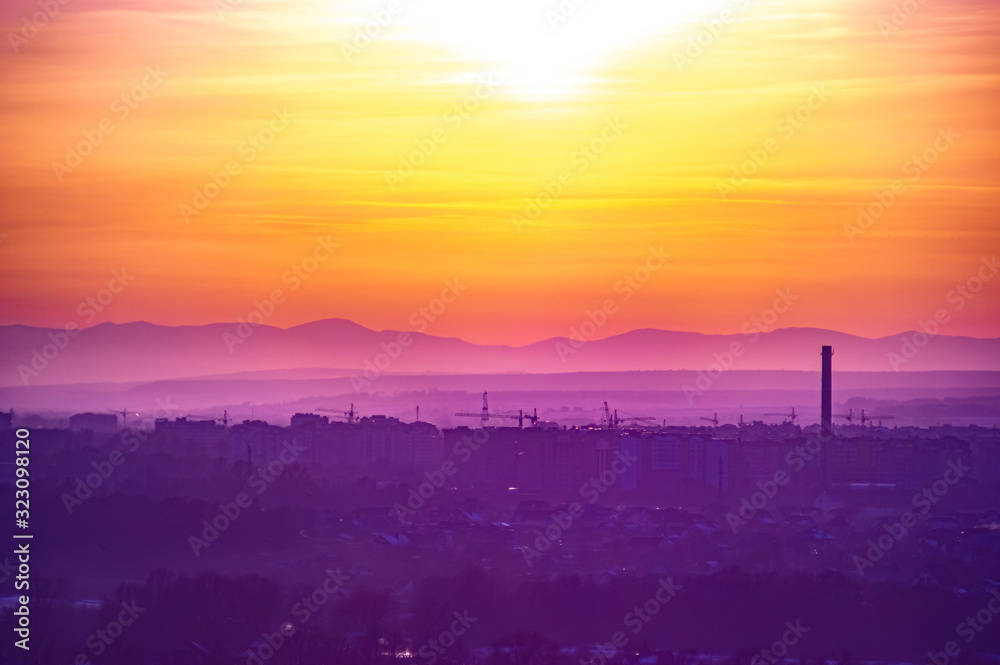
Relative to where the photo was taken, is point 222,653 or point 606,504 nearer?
point 222,653

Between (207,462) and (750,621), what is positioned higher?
(207,462)

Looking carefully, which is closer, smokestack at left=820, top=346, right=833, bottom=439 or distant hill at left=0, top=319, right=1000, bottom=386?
smokestack at left=820, top=346, right=833, bottom=439

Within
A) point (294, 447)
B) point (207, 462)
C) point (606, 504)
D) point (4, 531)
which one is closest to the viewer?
point (4, 531)

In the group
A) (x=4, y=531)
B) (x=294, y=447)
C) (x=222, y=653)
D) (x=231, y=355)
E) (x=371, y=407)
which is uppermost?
(x=231, y=355)

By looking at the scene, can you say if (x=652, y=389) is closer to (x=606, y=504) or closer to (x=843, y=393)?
(x=843, y=393)

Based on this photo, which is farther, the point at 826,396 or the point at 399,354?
the point at 399,354

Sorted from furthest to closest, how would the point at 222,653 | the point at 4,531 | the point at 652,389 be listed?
the point at 652,389, the point at 4,531, the point at 222,653

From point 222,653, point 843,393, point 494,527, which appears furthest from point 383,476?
point 843,393

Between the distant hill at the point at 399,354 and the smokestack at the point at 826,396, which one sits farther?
the distant hill at the point at 399,354
